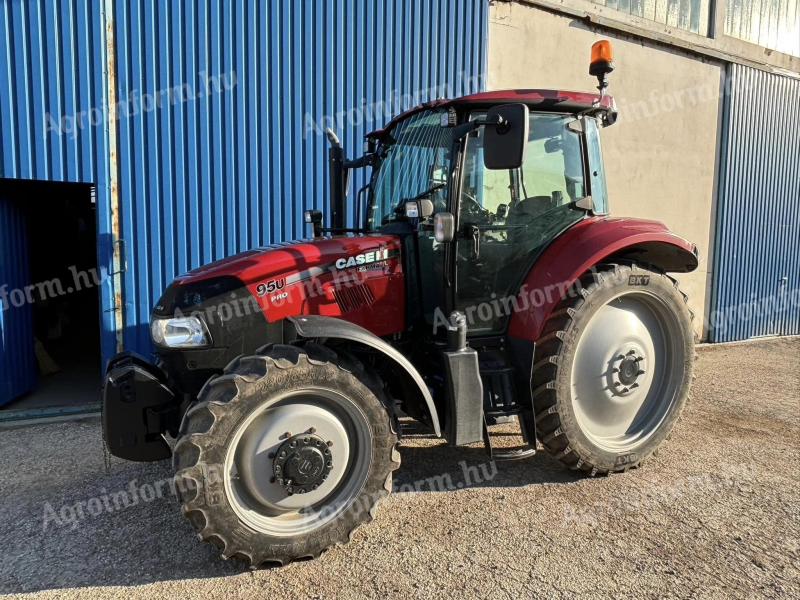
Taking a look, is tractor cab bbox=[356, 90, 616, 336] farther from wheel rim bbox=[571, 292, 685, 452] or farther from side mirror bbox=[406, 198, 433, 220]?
wheel rim bbox=[571, 292, 685, 452]

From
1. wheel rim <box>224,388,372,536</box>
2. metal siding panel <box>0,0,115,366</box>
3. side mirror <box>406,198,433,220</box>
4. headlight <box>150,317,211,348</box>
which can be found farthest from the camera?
metal siding panel <box>0,0,115,366</box>

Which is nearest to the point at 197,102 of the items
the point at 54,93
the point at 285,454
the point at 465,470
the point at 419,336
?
the point at 54,93

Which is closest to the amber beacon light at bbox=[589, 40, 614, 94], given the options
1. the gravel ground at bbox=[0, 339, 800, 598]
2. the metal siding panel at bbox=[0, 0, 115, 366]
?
the gravel ground at bbox=[0, 339, 800, 598]

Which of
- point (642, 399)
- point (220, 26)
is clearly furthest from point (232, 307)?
point (220, 26)

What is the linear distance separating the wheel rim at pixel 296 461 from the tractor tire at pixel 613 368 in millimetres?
1237

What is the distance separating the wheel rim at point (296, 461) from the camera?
2617 millimetres

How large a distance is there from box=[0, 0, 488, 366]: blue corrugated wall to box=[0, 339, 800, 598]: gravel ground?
2245mm

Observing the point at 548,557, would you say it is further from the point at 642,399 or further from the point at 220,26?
the point at 220,26

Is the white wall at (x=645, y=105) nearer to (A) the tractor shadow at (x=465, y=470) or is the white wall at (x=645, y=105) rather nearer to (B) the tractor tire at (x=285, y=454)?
(A) the tractor shadow at (x=465, y=470)

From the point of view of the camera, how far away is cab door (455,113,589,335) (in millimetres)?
3289

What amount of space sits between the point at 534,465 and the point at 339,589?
177 centimetres

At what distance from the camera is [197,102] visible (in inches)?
213

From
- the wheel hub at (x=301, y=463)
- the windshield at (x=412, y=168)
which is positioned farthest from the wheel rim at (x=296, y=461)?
the windshield at (x=412, y=168)

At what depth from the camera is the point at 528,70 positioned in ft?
22.9
